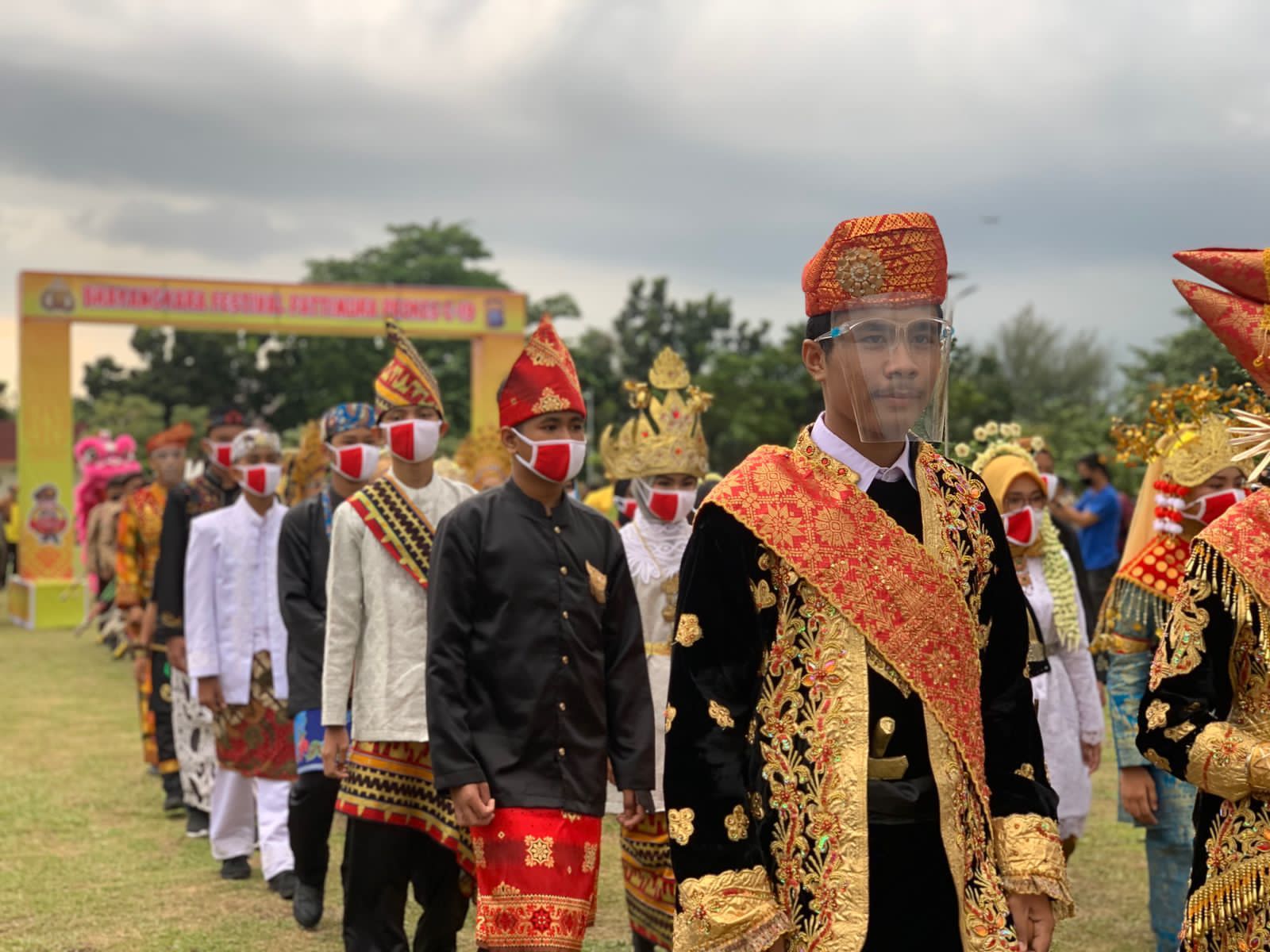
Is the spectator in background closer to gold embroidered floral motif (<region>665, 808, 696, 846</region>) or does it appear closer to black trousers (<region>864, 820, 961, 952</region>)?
black trousers (<region>864, 820, 961, 952</region>)

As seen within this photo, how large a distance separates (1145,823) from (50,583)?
23.2 m

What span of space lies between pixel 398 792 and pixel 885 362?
3.24 metres

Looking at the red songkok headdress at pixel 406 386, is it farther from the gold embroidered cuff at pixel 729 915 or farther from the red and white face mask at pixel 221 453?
the gold embroidered cuff at pixel 729 915

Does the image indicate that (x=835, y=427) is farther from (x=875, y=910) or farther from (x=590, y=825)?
(x=590, y=825)

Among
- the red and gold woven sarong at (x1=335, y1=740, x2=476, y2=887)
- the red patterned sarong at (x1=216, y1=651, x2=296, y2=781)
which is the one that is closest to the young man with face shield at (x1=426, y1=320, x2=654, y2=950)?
the red and gold woven sarong at (x1=335, y1=740, x2=476, y2=887)

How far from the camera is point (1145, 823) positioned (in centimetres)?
557

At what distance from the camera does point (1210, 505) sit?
5.82m

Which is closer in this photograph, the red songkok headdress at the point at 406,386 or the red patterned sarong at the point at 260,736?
the red songkok headdress at the point at 406,386

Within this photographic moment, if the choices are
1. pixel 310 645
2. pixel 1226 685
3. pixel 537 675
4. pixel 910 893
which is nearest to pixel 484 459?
pixel 310 645

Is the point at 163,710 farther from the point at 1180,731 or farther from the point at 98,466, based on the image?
the point at 98,466

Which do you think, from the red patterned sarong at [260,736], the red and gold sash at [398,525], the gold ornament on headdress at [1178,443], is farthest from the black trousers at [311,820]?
the gold ornament on headdress at [1178,443]

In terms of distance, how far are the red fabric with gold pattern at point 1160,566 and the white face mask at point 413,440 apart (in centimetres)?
268

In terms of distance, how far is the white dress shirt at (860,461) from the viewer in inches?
125

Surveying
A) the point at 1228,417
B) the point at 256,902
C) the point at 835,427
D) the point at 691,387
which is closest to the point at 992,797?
the point at 835,427
